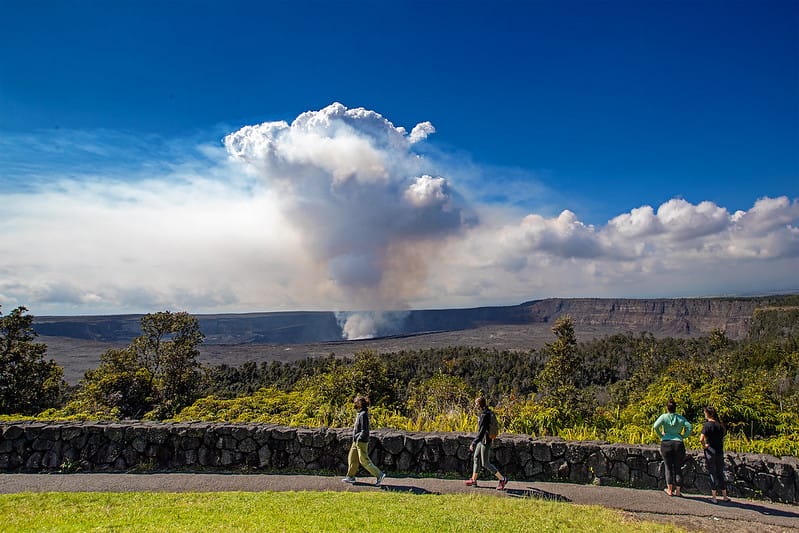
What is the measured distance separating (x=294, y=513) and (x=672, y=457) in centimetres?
701

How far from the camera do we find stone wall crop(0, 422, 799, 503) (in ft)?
34.2

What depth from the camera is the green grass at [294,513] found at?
→ 7320 millimetres

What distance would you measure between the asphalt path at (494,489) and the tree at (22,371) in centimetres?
1248

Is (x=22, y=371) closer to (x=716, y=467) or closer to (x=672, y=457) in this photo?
(x=672, y=457)

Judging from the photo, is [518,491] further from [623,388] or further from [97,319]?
[97,319]

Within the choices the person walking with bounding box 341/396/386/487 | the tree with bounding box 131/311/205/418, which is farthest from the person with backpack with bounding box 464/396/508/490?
the tree with bounding box 131/311/205/418

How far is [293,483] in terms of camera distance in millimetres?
10156

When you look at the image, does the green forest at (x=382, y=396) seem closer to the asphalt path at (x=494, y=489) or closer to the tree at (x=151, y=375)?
the tree at (x=151, y=375)

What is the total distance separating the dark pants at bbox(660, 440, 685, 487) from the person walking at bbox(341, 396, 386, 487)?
5429 mm

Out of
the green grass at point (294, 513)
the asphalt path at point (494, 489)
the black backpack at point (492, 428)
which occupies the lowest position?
the asphalt path at point (494, 489)

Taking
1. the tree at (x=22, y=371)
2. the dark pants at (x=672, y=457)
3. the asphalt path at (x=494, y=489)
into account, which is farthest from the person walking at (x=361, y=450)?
the tree at (x=22, y=371)

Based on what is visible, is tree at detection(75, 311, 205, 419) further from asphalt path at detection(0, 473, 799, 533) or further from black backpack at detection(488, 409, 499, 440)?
black backpack at detection(488, 409, 499, 440)

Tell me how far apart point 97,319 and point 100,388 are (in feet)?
590

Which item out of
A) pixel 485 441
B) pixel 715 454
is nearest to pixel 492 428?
pixel 485 441
